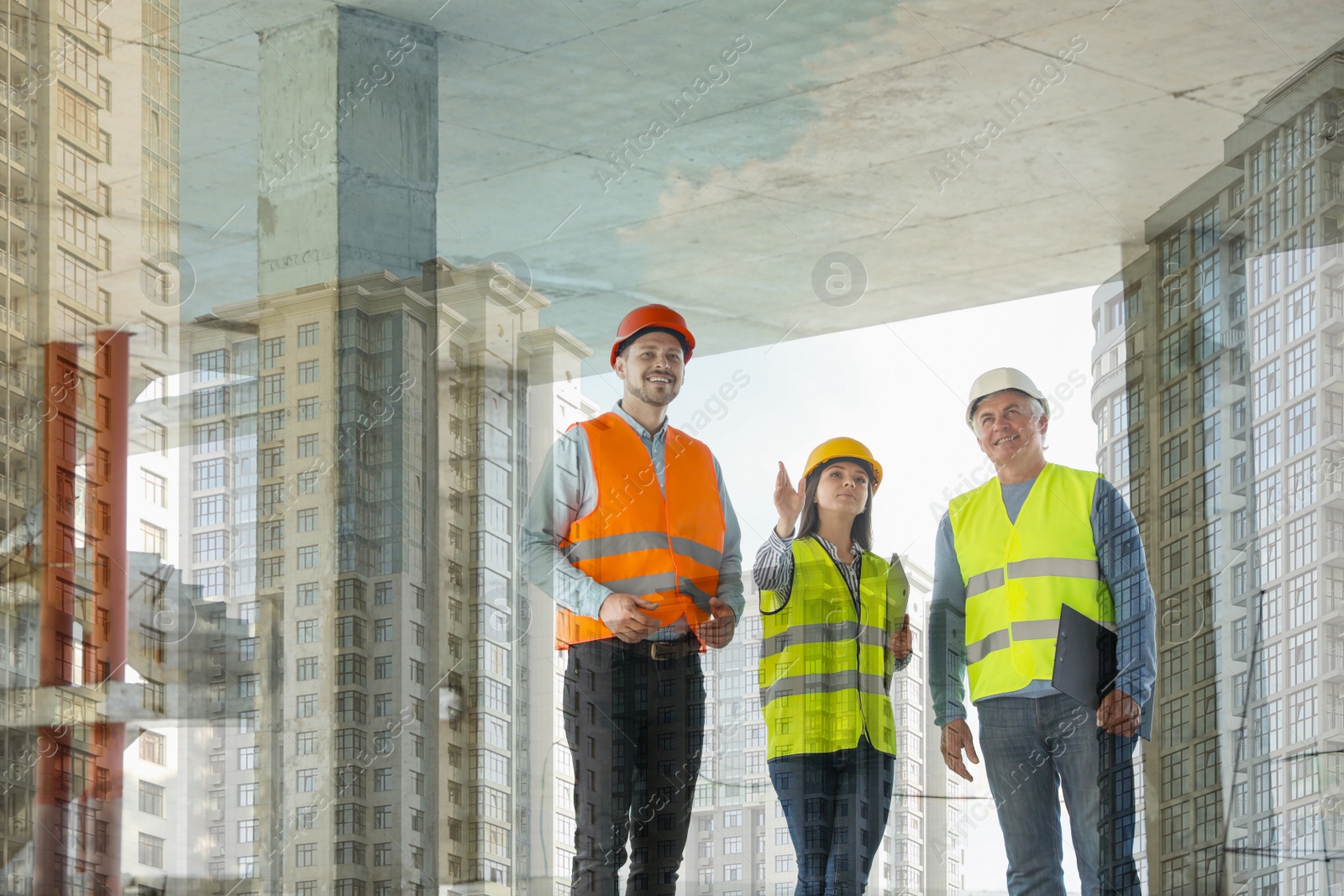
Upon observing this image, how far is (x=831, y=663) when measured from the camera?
6.83 m

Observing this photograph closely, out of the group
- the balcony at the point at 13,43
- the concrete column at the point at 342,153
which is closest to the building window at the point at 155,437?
the balcony at the point at 13,43

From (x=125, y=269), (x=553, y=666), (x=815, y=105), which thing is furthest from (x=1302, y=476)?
(x=125, y=269)

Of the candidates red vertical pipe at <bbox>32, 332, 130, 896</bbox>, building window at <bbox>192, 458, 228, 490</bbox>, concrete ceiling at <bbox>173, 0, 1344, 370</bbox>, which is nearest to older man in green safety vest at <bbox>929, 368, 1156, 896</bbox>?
concrete ceiling at <bbox>173, 0, 1344, 370</bbox>

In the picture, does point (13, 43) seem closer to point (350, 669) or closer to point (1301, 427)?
point (350, 669)

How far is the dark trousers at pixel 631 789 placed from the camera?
20.6 ft

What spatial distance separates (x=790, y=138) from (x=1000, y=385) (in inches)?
121

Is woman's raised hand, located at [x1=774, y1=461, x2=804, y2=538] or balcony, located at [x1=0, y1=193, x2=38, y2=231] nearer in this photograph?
woman's raised hand, located at [x1=774, y1=461, x2=804, y2=538]

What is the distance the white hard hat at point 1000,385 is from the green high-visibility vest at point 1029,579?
36 centimetres

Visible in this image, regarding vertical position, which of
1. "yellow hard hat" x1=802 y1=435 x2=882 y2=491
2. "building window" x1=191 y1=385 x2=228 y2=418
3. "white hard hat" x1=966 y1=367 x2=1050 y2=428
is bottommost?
"yellow hard hat" x1=802 y1=435 x2=882 y2=491

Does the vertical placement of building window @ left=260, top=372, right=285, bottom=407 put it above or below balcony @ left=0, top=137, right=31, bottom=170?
below

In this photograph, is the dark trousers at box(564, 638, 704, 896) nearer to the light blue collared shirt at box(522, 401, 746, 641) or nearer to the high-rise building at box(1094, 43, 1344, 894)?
the light blue collared shirt at box(522, 401, 746, 641)

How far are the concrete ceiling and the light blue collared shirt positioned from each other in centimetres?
250

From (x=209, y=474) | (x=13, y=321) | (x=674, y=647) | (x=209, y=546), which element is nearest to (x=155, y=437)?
(x=209, y=474)

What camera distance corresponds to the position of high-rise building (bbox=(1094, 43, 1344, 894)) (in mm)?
9719
